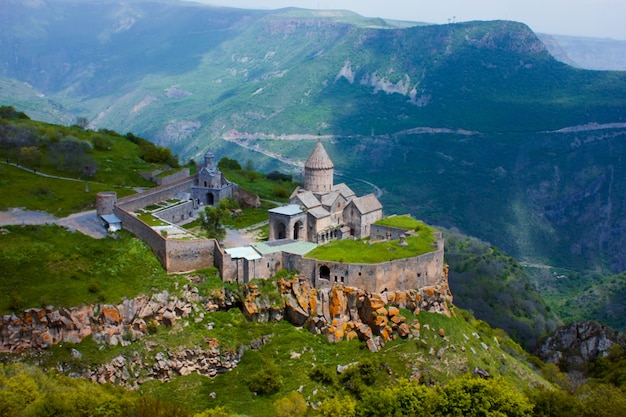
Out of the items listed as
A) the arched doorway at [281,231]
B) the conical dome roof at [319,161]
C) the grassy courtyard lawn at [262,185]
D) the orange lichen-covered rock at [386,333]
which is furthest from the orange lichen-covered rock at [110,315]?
the grassy courtyard lawn at [262,185]

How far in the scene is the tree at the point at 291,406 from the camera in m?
34.6

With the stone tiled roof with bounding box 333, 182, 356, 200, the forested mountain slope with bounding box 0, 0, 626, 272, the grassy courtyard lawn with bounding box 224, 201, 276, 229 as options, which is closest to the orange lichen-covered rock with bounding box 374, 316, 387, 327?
the stone tiled roof with bounding box 333, 182, 356, 200

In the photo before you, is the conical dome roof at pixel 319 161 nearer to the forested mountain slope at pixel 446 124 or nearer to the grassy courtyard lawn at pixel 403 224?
the grassy courtyard lawn at pixel 403 224

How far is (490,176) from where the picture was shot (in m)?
109

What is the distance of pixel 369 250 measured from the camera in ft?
144

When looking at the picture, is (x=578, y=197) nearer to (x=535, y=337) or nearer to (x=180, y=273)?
(x=535, y=337)

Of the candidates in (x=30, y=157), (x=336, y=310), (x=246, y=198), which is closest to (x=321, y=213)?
(x=336, y=310)

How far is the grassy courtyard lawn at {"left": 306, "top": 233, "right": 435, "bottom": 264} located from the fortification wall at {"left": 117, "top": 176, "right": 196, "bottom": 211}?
52.2ft

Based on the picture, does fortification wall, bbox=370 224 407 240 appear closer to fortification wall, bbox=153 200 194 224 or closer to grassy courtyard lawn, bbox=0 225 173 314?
grassy courtyard lawn, bbox=0 225 173 314

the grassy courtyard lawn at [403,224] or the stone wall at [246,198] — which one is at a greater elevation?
the grassy courtyard lawn at [403,224]

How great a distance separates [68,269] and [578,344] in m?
39.3

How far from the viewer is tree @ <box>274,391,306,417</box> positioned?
3456cm

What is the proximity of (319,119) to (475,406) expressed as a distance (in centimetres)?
10559

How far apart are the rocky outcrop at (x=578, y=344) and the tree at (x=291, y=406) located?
Answer: 27.1 metres
